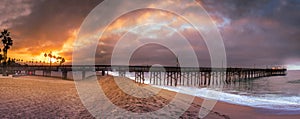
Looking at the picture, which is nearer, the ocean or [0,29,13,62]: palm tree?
the ocean

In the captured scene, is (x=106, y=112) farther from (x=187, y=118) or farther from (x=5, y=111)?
(x=5, y=111)

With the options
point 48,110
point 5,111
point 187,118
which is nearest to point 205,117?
point 187,118

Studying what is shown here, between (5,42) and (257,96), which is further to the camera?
(5,42)

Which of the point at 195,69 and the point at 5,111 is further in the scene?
the point at 195,69

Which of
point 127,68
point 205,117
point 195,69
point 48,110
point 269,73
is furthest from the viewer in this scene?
point 269,73

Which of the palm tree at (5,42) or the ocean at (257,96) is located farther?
the palm tree at (5,42)

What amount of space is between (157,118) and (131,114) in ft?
4.11

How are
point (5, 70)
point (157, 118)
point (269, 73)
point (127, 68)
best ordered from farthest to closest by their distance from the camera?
1. point (269, 73)
2. point (127, 68)
3. point (5, 70)
4. point (157, 118)

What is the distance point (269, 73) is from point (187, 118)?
135m

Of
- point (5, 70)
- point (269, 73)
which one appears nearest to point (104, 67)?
point (5, 70)

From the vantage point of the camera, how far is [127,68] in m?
62.6

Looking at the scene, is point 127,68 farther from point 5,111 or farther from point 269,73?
point 269,73

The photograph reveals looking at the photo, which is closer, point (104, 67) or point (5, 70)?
point (5, 70)

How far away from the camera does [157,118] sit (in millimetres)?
9945
